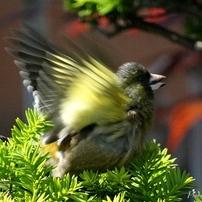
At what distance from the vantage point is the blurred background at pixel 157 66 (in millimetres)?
1686

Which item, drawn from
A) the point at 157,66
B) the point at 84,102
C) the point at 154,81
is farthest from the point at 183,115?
the point at 84,102

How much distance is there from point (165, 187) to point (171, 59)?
1058mm

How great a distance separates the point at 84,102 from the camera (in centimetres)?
75

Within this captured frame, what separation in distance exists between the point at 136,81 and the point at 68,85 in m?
0.17

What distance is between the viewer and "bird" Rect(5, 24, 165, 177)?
0.71m

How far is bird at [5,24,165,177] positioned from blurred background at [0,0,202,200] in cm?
4

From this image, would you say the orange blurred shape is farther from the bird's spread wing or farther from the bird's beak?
the bird's spread wing

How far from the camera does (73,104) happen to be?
74cm

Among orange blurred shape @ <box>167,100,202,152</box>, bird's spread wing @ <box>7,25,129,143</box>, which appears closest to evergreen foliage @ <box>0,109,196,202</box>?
bird's spread wing @ <box>7,25,129,143</box>

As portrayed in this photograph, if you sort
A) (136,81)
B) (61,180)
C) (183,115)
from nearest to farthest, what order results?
(61,180) → (136,81) → (183,115)

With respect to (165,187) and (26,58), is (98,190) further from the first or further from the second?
(26,58)

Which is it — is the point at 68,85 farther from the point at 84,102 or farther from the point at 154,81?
the point at 154,81

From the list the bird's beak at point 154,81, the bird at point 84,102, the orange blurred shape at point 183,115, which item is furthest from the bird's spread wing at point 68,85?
the orange blurred shape at point 183,115

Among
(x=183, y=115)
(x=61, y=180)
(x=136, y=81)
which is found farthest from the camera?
(x=183, y=115)
